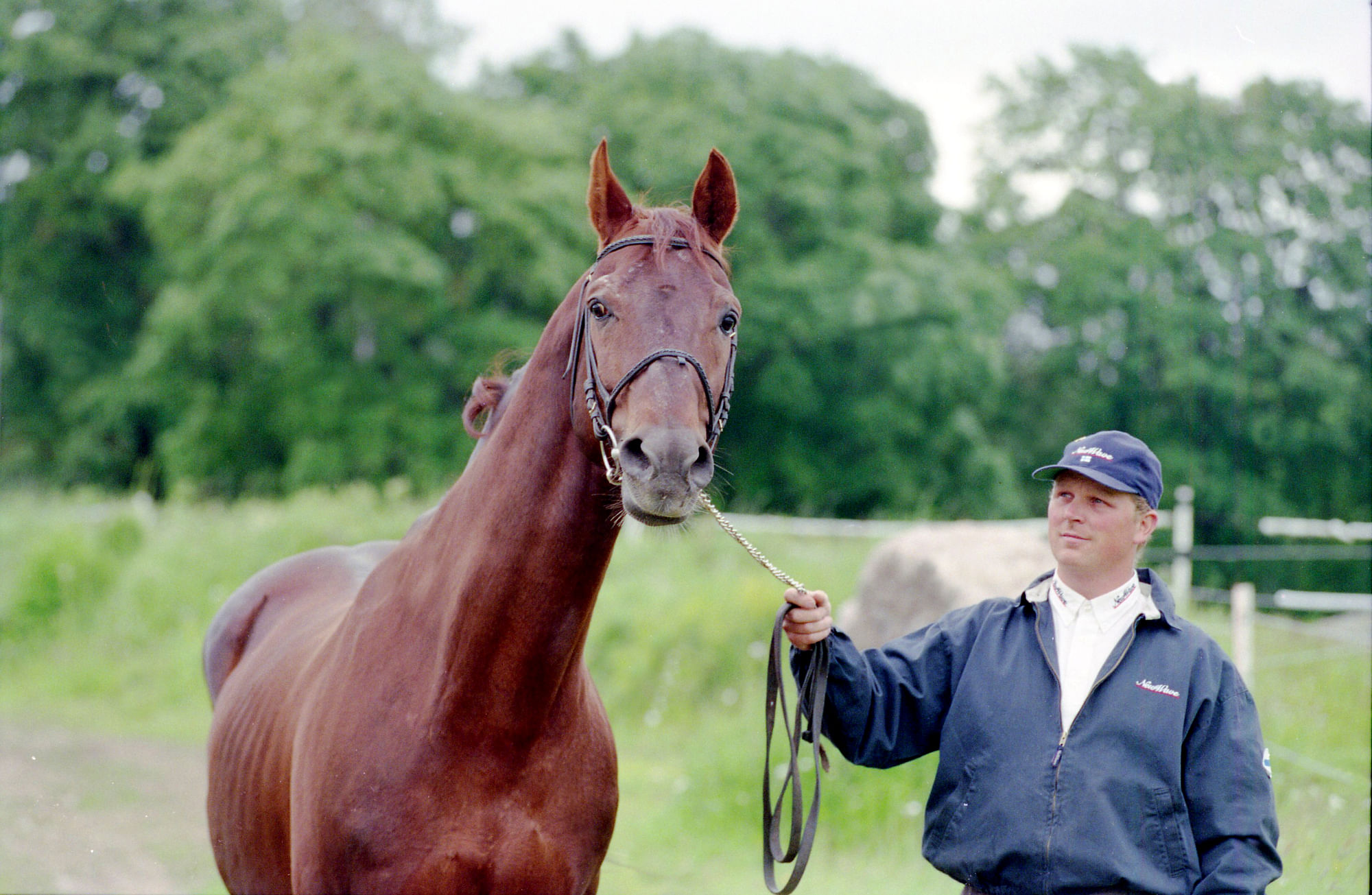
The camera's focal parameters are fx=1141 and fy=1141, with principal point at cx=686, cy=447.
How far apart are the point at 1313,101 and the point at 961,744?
1603cm

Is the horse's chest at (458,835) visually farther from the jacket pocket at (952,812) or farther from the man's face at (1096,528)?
the man's face at (1096,528)

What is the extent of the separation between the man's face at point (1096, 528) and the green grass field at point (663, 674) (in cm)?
110

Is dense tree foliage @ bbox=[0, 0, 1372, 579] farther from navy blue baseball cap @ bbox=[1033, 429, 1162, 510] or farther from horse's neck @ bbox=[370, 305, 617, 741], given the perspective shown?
horse's neck @ bbox=[370, 305, 617, 741]

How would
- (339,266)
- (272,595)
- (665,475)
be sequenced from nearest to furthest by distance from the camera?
(665,475), (272,595), (339,266)

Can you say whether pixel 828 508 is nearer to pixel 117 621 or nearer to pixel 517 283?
pixel 517 283

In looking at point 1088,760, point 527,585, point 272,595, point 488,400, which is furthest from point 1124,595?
point 272,595

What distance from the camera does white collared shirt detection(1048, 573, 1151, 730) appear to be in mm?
2605

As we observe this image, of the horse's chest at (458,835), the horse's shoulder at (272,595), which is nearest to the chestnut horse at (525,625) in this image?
the horse's chest at (458,835)

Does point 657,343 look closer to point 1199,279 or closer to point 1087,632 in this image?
point 1087,632

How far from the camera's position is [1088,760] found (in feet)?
8.17

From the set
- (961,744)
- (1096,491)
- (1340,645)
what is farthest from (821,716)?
(1340,645)

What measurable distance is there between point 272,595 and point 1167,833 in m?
3.29

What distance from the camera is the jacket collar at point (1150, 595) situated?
2.59 metres

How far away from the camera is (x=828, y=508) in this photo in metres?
22.4
